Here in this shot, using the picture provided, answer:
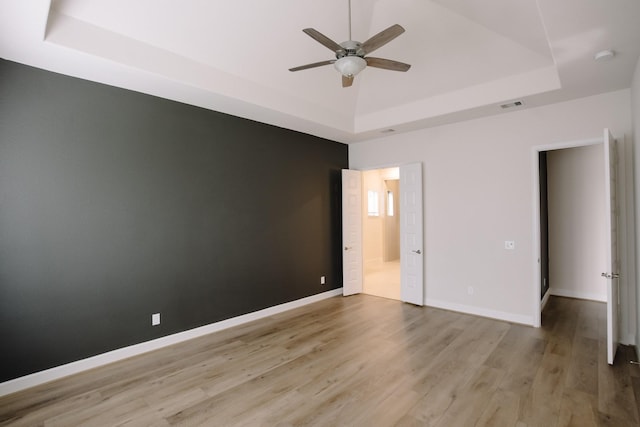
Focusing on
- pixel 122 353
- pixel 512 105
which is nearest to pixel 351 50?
pixel 512 105

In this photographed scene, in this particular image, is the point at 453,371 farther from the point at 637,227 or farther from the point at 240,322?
the point at 240,322

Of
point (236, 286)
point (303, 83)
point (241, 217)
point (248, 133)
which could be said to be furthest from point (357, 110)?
point (236, 286)

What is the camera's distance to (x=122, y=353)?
11.4 ft

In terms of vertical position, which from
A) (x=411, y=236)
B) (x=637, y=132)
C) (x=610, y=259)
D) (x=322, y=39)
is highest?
(x=322, y=39)

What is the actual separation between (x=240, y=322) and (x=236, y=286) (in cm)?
51

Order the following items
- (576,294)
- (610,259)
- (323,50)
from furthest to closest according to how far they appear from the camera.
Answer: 1. (576,294)
2. (323,50)
3. (610,259)

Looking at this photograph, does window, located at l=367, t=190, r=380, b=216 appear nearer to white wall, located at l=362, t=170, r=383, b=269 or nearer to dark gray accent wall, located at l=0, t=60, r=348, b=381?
white wall, located at l=362, t=170, r=383, b=269

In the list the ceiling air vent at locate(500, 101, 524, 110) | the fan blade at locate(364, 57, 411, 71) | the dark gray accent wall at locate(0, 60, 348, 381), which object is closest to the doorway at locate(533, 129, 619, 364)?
the ceiling air vent at locate(500, 101, 524, 110)

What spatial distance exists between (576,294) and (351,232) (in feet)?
13.4

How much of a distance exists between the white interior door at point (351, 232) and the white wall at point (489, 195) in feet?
3.33

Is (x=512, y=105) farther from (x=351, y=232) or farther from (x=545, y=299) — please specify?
(x=545, y=299)

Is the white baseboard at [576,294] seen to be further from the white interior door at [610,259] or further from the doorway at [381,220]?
the doorway at [381,220]

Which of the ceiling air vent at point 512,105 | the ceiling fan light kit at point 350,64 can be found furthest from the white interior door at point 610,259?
the ceiling fan light kit at point 350,64

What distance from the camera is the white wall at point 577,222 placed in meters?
5.50
